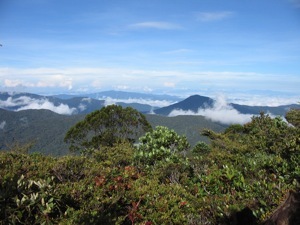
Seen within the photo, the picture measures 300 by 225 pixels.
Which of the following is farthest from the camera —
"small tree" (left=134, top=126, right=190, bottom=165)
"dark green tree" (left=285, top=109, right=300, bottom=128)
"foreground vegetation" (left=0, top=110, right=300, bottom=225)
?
"dark green tree" (left=285, top=109, right=300, bottom=128)

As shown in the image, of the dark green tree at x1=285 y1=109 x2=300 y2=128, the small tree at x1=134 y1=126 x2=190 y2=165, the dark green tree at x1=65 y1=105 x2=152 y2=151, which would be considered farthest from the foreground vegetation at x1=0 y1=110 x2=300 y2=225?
the dark green tree at x1=65 y1=105 x2=152 y2=151

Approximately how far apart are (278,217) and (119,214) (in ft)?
12.4

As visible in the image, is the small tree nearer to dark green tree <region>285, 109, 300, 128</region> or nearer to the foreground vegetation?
the foreground vegetation

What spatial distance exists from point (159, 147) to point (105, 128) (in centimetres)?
1926

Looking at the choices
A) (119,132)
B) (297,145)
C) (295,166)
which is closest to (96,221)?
(295,166)

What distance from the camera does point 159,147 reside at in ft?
61.5

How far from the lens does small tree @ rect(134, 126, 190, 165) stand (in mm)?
16859

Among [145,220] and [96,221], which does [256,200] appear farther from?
[96,221]

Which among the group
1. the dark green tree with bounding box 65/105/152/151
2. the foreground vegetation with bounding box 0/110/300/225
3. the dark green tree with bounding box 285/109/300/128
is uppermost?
the dark green tree with bounding box 285/109/300/128

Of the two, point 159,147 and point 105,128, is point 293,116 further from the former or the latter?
point 105,128

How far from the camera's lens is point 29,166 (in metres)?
8.41

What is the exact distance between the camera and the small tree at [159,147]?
1686 cm

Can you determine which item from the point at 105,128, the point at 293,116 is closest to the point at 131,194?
the point at 293,116

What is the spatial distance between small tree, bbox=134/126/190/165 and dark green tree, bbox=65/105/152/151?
51.9 ft
